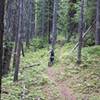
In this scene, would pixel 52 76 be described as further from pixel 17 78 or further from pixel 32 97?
pixel 32 97

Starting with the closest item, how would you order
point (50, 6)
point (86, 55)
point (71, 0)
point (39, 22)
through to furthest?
point (86, 55)
point (71, 0)
point (50, 6)
point (39, 22)

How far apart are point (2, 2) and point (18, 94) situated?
22.5ft

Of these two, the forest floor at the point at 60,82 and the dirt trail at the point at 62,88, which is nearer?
the forest floor at the point at 60,82

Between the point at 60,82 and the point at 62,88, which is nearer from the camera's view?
the point at 62,88

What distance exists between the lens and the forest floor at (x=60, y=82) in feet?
46.3

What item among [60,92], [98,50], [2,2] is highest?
[2,2]

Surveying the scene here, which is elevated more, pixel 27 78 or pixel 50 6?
pixel 50 6

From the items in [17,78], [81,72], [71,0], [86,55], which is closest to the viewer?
[17,78]

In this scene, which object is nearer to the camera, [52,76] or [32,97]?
[32,97]

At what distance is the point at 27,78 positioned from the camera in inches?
681

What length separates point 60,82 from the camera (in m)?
17.0

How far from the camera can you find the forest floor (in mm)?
14120

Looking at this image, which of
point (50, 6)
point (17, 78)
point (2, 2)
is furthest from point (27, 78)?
point (50, 6)

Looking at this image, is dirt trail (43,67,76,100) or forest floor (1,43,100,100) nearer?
forest floor (1,43,100,100)
